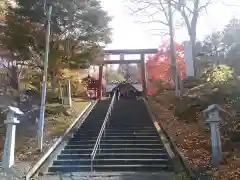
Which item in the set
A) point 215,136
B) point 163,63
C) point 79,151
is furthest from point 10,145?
point 163,63

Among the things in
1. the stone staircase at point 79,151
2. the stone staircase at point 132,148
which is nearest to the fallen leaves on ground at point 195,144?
the stone staircase at point 132,148

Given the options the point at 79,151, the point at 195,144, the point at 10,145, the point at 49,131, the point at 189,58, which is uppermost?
the point at 189,58

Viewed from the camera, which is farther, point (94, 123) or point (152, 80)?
point (152, 80)

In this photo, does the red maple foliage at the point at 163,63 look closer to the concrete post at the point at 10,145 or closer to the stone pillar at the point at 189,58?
the stone pillar at the point at 189,58

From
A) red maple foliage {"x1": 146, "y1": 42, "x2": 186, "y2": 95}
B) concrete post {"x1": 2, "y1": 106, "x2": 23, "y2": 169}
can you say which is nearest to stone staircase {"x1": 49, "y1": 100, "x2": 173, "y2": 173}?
concrete post {"x1": 2, "y1": 106, "x2": 23, "y2": 169}

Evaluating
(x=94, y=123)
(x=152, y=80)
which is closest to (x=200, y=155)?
(x=94, y=123)

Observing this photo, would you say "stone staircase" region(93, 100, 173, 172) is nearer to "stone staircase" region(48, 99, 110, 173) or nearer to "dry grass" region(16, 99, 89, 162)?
"stone staircase" region(48, 99, 110, 173)

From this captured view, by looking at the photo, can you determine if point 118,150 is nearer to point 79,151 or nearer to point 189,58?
point 79,151

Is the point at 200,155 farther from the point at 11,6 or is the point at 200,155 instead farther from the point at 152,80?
the point at 152,80

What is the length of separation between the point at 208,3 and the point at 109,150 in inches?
692

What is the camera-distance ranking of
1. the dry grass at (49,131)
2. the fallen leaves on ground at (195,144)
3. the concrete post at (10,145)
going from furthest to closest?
the dry grass at (49,131) → the concrete post at (10,145) → the fallen leaves on ground at (195,144)

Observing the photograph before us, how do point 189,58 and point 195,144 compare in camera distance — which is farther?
point 189,58

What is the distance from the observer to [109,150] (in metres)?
12.4

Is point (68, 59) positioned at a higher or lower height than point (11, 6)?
lower
